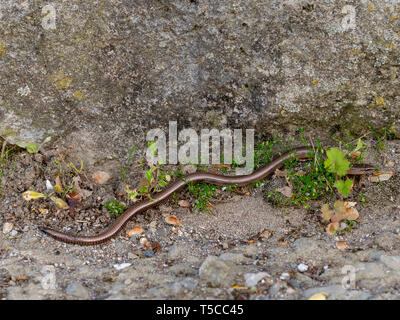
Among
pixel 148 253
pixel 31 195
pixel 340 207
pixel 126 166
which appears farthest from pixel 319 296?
pixel 31 195

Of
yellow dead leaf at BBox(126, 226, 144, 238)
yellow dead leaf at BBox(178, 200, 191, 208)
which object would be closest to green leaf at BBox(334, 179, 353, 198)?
yellow dead leaf at BBox(178, 200, 191, 208)

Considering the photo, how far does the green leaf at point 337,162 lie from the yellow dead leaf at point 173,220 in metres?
1.71

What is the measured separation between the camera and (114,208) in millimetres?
4965

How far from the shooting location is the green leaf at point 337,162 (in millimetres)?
4535

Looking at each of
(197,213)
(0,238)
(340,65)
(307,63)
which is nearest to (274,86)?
(307,63)

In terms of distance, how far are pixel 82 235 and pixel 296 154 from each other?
2593 millimetres

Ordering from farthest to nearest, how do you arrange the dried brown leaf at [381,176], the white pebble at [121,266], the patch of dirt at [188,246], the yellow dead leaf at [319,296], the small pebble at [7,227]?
the dried brown leaf at [381,176] < the small pebble at [7,227] < the white pebble at [121,266] < the patch of dirt at [188,246] < the yellow dead leaf at [319,296]

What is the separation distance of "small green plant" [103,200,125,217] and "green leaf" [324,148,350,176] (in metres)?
2.30

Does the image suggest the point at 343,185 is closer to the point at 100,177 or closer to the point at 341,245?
the point at 341,245

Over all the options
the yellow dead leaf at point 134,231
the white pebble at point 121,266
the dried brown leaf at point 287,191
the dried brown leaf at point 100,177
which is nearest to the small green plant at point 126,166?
the dried brown leaf at point 100,177

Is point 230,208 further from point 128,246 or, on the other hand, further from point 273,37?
point 273,37

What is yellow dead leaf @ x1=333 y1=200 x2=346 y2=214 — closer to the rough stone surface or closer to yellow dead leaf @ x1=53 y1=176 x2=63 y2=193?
the rough stone surface

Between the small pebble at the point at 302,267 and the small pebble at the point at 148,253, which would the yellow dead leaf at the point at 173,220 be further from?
the small pebble at the point at 302,267

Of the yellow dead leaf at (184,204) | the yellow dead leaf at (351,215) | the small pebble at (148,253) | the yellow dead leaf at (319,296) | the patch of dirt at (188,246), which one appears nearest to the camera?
the yellow dead leaf at (319,296)
